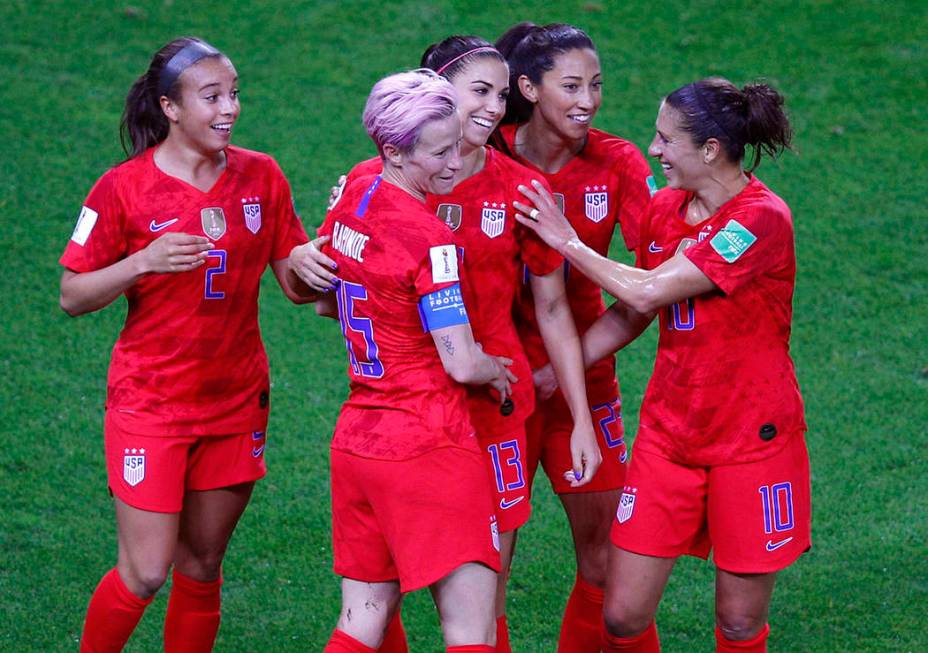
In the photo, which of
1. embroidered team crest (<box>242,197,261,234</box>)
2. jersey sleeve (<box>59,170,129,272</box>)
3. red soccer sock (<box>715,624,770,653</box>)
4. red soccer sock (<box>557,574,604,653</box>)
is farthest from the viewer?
red soccer sock (<box>557,574,604,653</box>)

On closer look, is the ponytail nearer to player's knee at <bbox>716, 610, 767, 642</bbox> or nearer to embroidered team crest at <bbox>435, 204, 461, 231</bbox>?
embroidered team crest at <bbox>435, 204, 461, 231</bbox>

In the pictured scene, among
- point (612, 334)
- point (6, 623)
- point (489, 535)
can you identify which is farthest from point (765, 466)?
point (6, 623)

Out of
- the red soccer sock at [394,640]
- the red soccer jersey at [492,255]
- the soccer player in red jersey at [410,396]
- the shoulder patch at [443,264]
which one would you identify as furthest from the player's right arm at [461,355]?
the red soccer sock at [394,640]

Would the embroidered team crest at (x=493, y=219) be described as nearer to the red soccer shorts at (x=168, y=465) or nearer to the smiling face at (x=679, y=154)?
the smiling face at (x=679, y=154)

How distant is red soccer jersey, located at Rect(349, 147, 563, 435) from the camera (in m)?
3.96

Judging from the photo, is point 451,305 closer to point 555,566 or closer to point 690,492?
point 690,492

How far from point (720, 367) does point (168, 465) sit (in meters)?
1.72

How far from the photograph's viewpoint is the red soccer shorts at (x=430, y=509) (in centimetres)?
351

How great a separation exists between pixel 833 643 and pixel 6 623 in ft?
10.1

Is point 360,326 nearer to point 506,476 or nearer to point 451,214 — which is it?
point 451,214

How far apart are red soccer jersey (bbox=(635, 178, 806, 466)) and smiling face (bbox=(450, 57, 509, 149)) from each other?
67cm

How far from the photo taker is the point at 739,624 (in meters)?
4.02

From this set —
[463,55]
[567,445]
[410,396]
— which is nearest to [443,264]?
[410,396]

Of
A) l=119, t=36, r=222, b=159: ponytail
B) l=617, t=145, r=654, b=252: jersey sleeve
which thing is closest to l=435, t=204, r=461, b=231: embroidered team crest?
l=617, t=145, r=654, b=252: jersey sleeve
